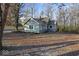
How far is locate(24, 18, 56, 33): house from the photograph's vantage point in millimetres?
1893

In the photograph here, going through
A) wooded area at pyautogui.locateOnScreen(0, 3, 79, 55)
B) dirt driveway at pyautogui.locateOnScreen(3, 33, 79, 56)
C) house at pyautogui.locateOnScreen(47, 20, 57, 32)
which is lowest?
dirt driveway at pyautogui.locateOnScreen(3, 33, 79, 56)

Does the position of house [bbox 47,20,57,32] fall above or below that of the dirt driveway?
above

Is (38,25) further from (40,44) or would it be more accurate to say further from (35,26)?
(40,44)

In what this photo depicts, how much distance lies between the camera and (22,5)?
1902mm

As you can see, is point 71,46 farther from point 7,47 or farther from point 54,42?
point 7,47

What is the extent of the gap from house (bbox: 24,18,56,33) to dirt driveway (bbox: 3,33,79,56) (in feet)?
0.13

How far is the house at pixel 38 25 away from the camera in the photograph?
1.89 metres

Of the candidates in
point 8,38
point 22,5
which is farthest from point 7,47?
point 22,5

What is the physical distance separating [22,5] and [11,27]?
193 millimetres

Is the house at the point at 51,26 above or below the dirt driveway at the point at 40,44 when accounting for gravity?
above

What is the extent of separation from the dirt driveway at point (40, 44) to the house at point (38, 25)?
39mm

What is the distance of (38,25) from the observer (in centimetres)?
190

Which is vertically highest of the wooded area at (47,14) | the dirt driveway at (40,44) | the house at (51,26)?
the wooded area at (47,14)

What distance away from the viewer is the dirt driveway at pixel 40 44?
6.18ft
